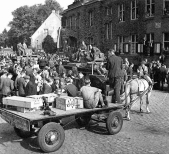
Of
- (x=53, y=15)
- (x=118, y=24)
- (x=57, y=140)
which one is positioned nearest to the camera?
(x=57, y=140)

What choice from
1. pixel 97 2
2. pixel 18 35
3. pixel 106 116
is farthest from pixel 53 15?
pixel 106 116

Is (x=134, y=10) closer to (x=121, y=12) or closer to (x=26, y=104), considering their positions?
(x=121, y=12)

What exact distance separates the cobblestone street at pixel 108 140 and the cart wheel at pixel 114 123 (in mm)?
172

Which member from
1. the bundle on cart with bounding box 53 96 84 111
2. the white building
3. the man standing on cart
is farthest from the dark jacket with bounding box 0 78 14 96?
the white building

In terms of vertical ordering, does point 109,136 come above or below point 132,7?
below

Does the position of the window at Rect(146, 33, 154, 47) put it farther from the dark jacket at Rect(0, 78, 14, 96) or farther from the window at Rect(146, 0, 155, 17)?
the dark jacket at Rect(0, 78, 14, 96)

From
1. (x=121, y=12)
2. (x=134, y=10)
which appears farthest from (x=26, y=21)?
(x=134, y=10)

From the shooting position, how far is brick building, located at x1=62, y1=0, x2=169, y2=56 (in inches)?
997

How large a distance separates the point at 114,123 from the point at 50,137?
2371mm

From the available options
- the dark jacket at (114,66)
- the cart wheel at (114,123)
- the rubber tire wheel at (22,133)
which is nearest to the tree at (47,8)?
the dark jacket at (114,66)

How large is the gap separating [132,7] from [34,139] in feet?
76.8

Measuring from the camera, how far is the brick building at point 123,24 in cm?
2531

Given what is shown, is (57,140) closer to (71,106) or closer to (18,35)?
(71,106)

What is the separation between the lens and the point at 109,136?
350 inches
